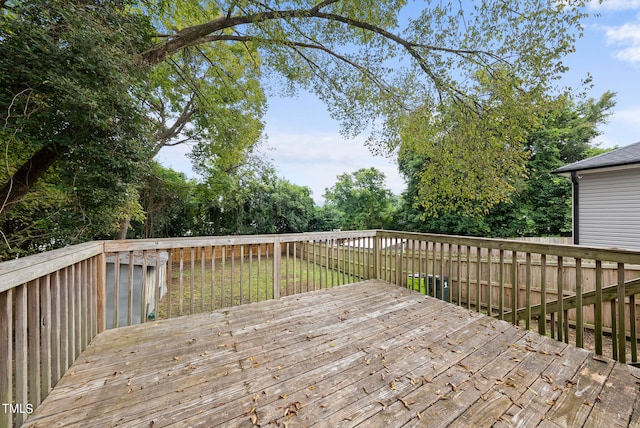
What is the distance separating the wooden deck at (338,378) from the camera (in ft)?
4.65

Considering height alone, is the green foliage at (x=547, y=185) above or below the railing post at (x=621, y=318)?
above

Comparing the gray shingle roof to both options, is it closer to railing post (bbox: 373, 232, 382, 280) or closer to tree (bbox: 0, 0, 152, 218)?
railing post (bbox: 373, 232, 382, 280)

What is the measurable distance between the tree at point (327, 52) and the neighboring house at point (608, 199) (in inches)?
160

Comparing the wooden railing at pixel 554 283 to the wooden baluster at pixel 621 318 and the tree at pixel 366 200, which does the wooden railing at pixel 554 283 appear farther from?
the tree at pixel 366 200

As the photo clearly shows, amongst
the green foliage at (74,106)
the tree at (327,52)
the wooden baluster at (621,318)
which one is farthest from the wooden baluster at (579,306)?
the green foliage at (74,106)

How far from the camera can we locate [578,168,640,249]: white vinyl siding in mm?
5988

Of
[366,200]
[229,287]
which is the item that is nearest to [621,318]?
[229,287]

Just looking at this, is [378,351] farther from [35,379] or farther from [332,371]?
[35,379]

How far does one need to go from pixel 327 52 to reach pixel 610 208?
8.20 meters

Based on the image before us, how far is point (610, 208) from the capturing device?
6348 millimetres

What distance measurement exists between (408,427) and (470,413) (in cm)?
42

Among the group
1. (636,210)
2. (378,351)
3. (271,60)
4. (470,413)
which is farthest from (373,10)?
(636,210)

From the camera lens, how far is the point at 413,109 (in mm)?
5375

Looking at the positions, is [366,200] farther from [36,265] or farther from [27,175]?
[36,265]
